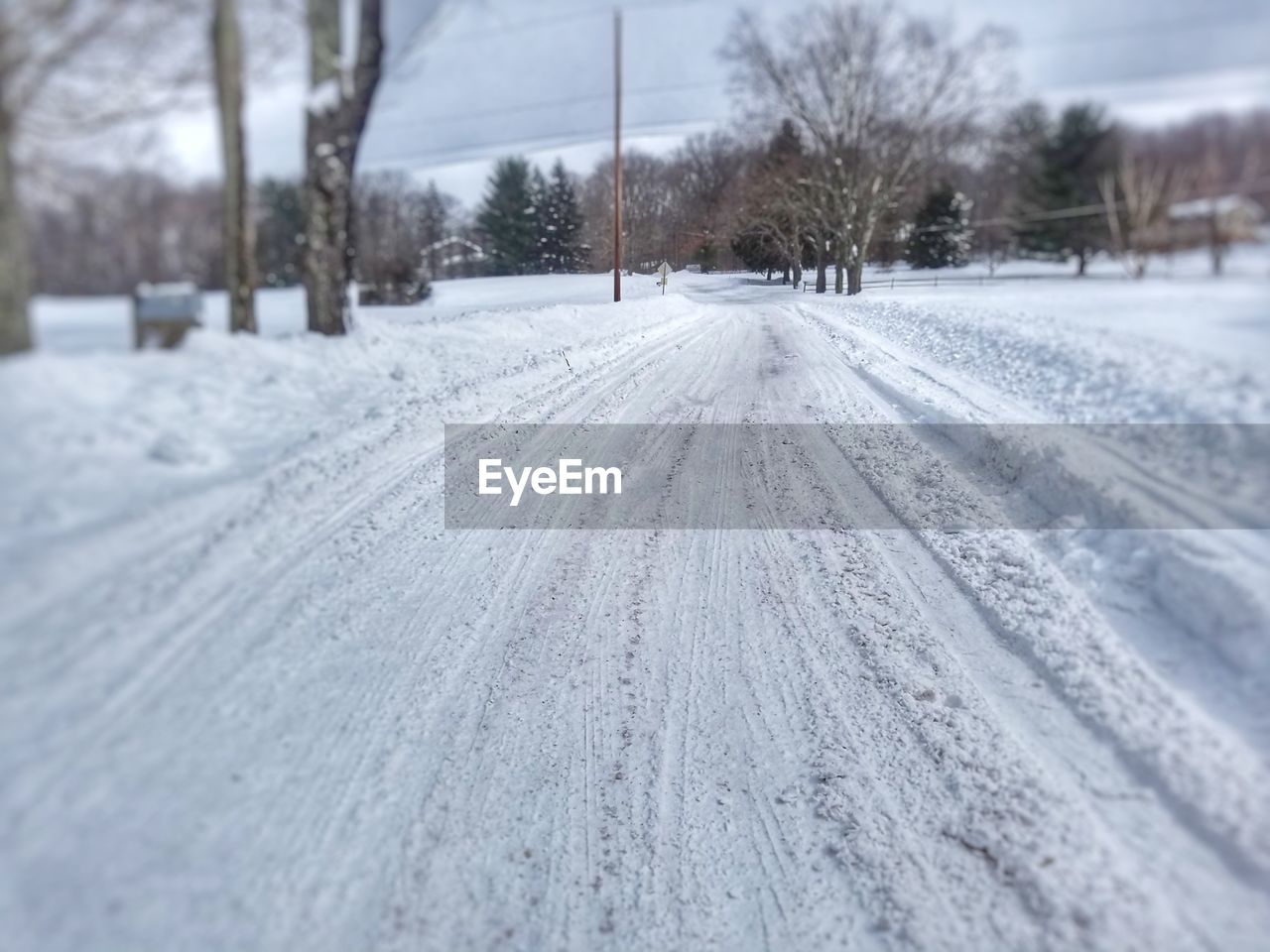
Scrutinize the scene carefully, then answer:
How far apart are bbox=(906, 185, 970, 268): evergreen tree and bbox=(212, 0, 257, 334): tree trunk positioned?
55.5 inches

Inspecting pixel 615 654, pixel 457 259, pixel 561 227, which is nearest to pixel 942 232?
pixel 561 227

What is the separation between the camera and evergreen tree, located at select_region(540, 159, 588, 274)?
65.1 inches

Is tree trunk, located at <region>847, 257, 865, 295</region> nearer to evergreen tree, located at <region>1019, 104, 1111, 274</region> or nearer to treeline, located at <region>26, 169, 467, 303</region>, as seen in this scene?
evergreen tree, located at <region>1019, 104, 1111, 274</region>

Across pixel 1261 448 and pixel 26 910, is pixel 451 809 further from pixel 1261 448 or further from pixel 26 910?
pixel 1261 448

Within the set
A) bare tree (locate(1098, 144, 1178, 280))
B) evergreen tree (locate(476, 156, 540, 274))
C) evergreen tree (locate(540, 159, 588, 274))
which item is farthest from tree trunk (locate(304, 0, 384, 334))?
bare tree (locate(1098, 144, 1178, 280))

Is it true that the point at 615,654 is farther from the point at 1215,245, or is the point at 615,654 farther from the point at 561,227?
the point at 1215,245

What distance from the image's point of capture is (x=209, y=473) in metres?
1.17

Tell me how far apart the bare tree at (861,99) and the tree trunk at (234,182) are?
105cm

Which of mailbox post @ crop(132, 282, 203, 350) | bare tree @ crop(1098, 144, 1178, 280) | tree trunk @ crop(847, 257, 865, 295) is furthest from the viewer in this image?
tree trunk @ crop(847, 257, 865, 295)

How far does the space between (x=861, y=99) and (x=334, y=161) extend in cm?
120

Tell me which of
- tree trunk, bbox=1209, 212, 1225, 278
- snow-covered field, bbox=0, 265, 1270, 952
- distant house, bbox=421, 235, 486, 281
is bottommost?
snow-covered field, bbox=0, 265, 1270, 952

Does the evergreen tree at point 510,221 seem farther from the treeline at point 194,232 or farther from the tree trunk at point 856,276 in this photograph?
the tree trunk at point 856,276

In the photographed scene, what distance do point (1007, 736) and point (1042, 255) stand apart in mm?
1076

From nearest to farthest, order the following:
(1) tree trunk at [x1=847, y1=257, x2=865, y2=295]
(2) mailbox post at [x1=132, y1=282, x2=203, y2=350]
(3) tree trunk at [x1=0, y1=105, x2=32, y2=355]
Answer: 1. (3) tree trunk at [x1=0, y1=105, x2=32, y2=355]
2. (2) mailbox post at [x1=132, y1=282, x2=203, y2=350]
3. (1) tree trunk at [x1=847, y1=257, x2=865, y2=295]
